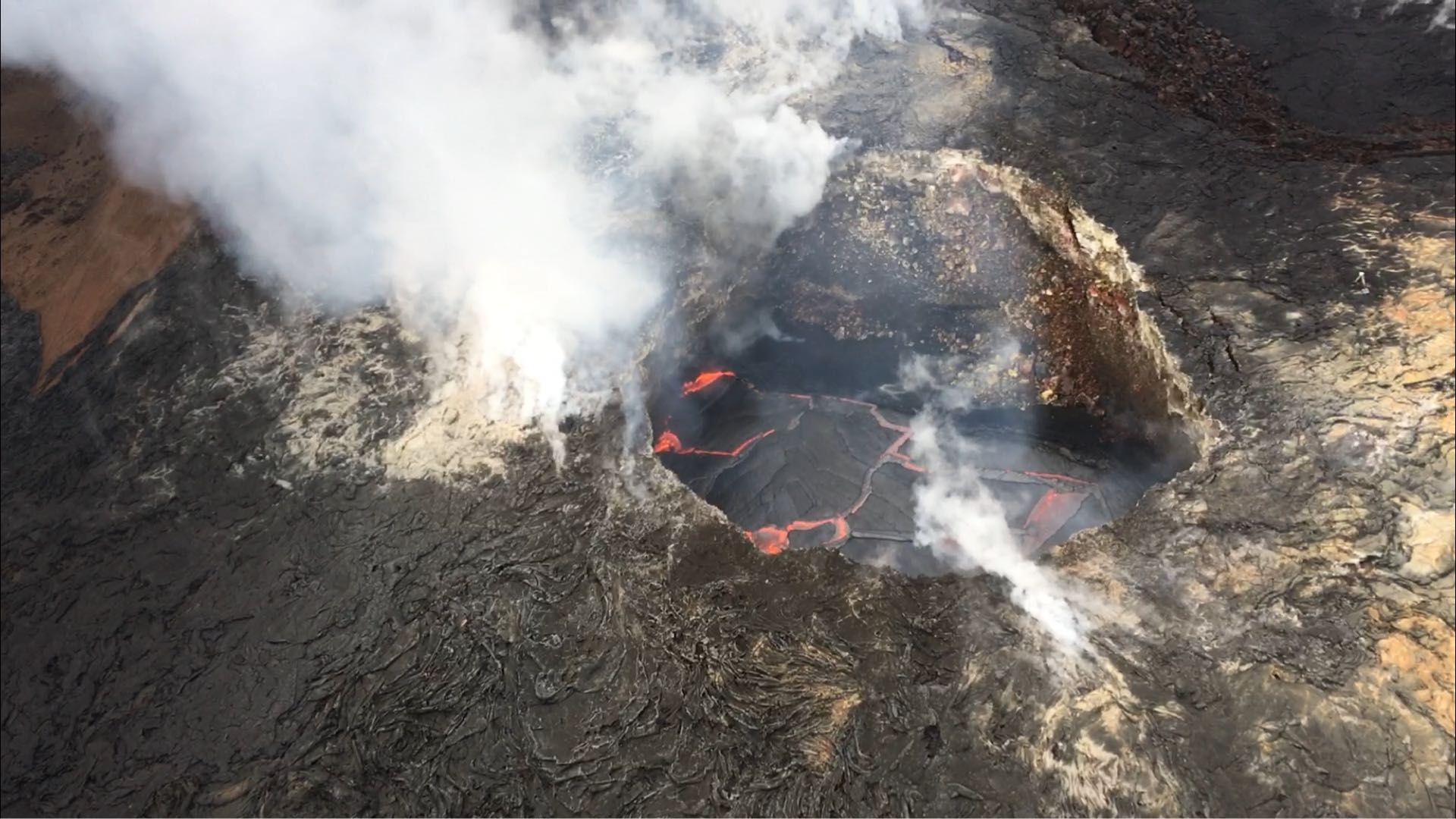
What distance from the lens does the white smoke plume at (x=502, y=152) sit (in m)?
8.25

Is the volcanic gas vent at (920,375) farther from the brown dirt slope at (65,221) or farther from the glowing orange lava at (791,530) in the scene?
the brown dirt slope at (65,221)

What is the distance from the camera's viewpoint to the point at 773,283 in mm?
9430

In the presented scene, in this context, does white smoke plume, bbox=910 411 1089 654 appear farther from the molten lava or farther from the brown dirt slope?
the brown dirt slope

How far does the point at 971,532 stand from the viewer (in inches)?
300

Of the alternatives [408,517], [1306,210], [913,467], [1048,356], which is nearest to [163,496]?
[408,517]

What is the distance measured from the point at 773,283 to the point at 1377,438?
5.83 m

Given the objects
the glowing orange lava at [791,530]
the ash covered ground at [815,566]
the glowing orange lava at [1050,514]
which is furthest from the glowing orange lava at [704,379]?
the glowing orange lava at [1050,514]

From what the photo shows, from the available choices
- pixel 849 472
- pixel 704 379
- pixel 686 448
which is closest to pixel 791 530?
pixel 849 472

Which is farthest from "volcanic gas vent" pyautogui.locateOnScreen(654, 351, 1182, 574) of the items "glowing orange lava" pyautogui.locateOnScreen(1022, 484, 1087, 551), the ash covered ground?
the ash covered ground

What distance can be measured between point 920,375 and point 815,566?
3308 mm

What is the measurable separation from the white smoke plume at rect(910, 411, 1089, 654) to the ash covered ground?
8.0 inches

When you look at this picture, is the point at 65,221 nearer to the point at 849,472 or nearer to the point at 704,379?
the point at 704,379

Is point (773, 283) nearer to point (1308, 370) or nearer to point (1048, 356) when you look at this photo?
point (1048, 356)

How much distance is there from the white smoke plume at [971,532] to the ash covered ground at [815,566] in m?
0.20
